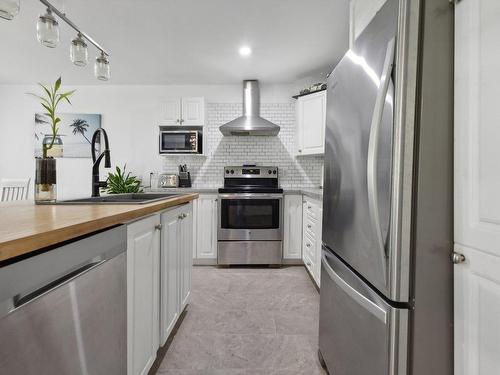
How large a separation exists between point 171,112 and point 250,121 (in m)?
1.09

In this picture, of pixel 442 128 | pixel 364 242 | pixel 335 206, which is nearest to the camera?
pixel 442 128

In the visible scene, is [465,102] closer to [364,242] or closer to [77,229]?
[364,242]

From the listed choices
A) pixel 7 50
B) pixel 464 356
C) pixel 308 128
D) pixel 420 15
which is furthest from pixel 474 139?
pixel 7 50

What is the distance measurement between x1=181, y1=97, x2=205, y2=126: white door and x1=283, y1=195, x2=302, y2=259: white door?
63.8 inches

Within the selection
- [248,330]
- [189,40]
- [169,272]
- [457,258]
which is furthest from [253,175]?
[457,258]

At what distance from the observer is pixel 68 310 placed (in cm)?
77

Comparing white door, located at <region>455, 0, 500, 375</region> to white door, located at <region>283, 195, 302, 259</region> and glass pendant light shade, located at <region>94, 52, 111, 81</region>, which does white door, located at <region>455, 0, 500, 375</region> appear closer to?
glass pendant light shade, located at <region>94, 52, 111, 81</region>

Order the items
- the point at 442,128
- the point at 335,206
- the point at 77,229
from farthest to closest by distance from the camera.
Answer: the point at 335,206
the point at 442,128
the point at 77,229

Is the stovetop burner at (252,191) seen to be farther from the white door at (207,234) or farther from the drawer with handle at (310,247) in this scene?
the drawer with handle at (310,247)

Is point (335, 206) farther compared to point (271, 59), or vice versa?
point (271, 59)

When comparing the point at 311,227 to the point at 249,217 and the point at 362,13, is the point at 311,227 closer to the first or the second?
the point at 249,217

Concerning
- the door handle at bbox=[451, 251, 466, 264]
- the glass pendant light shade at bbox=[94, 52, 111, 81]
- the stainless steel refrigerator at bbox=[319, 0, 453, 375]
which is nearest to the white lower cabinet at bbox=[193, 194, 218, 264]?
the glass pendant light shade at bbox=[94, 52, 111, 81]

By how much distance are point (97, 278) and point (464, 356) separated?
1.14 m

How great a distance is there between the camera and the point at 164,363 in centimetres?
168
